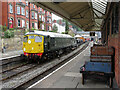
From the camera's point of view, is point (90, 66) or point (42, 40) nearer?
point (90, 66)

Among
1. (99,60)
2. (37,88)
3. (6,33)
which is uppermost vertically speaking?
(6,33)

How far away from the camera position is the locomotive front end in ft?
46.1

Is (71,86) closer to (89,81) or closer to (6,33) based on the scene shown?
(89,81)

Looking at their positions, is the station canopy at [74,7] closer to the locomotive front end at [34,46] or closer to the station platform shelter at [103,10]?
the station platform shelter at [103,10]

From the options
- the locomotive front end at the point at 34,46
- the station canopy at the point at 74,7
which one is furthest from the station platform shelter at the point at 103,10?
the locomotive front end at the point at 34,46

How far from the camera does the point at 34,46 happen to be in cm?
1429

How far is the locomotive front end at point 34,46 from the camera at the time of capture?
1405 centimetres

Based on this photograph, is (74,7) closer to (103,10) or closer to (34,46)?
(103,10)

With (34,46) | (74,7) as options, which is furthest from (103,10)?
(34,46)

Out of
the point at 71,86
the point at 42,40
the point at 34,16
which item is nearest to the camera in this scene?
the point at 71,86

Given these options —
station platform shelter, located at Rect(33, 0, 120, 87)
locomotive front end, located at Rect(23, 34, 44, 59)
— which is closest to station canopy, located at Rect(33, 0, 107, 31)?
station platform shelter, located at Rect(33, 0, 120, 87)

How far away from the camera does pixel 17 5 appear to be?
32.8 meters

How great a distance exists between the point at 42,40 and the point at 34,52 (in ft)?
5.05

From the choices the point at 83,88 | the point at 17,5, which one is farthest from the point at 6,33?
the point at 83,88
